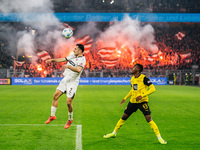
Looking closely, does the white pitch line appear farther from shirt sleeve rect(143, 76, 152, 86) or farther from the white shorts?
shirt sleeve rect(143, 76, 152, 86)

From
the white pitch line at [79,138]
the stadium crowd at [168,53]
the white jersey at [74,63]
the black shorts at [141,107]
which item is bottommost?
the white pitch line at [79,138]

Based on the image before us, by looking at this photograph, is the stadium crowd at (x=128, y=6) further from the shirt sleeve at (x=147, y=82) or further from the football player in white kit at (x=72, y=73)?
the shirt sleeve at (x=147, y=82)

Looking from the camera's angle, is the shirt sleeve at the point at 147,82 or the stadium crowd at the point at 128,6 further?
the stadium crowd at the point at 128,6

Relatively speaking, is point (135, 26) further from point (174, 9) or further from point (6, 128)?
point (6, 128)

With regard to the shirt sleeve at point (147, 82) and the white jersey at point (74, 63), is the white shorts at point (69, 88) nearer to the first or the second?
the white jersey at point (74, 63)

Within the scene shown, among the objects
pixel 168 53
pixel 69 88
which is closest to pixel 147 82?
pixel 69 88

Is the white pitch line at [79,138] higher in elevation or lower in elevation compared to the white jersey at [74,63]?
lower

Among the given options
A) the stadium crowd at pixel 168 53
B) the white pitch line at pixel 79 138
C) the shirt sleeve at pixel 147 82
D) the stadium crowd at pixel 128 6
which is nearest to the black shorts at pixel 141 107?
the shirt sleeve at pixel 147 82

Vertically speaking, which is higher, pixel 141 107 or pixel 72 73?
pixel 72 73

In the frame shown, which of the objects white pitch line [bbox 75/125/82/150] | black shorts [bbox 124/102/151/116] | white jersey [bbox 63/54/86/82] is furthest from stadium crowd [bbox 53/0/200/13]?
black shorts [bbox 124/102/151/116]

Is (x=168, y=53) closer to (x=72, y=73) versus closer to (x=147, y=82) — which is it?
(x=72, y=73)

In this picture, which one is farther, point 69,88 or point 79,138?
point 69,88

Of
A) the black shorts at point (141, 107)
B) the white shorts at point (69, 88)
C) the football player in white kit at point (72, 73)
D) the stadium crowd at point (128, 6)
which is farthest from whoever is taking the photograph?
the stadium crowd at point (128, 6)

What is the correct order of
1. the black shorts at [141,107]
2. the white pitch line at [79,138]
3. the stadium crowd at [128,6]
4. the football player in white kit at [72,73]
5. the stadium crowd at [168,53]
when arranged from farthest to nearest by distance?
the stadium crowd at [168,53], the stadium crowd at [128,6], the football player in white kit at [72,73], the black shorts at [141,107], the white pitch line at [79,138]
